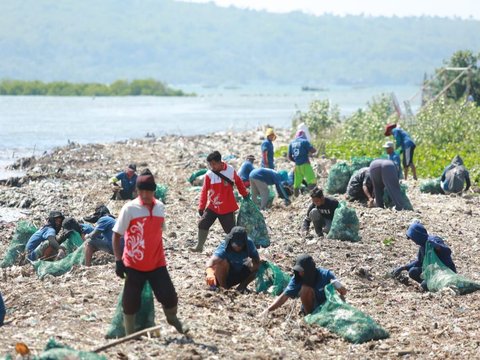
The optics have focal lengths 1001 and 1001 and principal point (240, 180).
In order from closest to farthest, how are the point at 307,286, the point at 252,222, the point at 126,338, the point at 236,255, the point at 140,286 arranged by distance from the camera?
the point at 126,338
the point at 140,286
the point at 307,286
the point at 236,255
the point at 252,222

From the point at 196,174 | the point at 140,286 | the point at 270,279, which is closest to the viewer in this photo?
the point at 140,286

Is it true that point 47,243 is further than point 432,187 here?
No

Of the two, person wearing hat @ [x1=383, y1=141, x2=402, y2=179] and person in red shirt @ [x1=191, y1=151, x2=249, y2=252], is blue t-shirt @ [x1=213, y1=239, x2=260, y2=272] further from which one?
person wearing hat @ [x1=383, y1=141, x2=402, y2=179]

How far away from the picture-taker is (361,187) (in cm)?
1752

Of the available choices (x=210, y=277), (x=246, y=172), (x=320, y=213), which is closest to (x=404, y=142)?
(x=246, y=172)

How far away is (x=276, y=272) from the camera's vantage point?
11.2 metres

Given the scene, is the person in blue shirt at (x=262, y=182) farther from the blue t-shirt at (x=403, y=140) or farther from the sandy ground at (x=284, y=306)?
the blue t-shirt at (x=403, y=140)

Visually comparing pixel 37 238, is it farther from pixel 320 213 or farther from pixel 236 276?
pixel 320 213

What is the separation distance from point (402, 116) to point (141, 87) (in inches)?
3181

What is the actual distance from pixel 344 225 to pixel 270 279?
3.11m

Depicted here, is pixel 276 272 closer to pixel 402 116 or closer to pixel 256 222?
pixel 256 222

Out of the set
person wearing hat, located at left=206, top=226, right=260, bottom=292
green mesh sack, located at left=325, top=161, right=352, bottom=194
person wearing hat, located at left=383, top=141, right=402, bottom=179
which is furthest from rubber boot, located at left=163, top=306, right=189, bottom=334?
person wearing hat, located at left=383, top=141, right=402, bottom=179

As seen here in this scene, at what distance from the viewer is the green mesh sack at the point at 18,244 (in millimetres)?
14109


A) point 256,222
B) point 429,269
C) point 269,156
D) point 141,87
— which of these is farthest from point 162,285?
point 141,87
